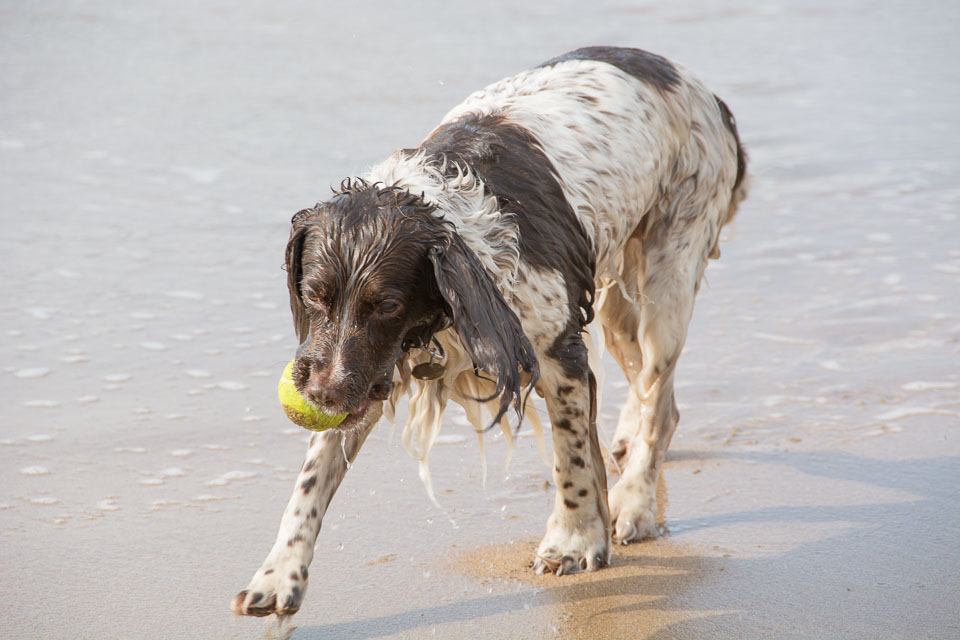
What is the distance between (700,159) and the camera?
4.47 m

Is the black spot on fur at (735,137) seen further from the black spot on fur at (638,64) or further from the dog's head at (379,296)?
the dog's head at (379,296)

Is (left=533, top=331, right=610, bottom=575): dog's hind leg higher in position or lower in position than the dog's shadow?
higher

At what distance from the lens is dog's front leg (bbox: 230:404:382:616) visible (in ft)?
10.2

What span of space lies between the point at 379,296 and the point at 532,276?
2.24 feet

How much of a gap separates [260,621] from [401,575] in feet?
1.65

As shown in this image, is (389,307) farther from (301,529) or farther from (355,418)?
(301,529)

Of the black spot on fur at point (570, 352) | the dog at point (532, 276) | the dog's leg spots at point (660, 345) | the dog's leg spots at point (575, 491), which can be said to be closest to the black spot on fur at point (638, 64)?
the dog at point (532, 276)

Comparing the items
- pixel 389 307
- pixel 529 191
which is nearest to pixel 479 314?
pixel 389 307

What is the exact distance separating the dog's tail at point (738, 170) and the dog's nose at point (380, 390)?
227 centimetres

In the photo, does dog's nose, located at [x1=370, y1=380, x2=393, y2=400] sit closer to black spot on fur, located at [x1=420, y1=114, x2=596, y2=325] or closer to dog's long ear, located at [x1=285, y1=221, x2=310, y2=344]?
dog's long ear, located at [x1=285, y1=221, x2=310, y2=344]

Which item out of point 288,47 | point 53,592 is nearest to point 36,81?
point 288,47

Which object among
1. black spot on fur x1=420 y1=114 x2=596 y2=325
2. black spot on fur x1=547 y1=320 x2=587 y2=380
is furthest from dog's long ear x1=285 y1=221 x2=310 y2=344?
black spot on fur x1=547 y1=320 x2=587 y2=380

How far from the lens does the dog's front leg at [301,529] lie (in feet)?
10.2

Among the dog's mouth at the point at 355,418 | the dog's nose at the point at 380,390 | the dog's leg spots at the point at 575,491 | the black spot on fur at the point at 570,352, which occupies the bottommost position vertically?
the dog's leg spots at the point at 575,491
